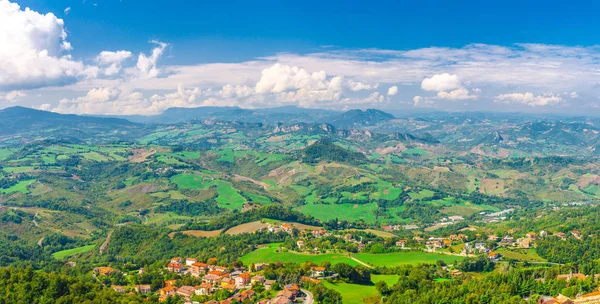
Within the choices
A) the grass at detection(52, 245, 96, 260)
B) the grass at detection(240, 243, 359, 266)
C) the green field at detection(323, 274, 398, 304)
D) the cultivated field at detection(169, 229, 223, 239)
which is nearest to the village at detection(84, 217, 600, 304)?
the grass at detection(240, 243, 359, 266)

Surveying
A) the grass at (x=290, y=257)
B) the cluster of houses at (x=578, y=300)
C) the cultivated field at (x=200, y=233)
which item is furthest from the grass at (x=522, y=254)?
the cultivated field at (x=200, y=233)

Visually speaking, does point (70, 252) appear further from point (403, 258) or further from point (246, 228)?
point (403, 258)

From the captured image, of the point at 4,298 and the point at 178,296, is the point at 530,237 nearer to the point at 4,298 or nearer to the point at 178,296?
the point at 178,296

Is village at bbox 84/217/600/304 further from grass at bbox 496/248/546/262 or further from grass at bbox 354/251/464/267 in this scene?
grass at bbox 354/251/464/267

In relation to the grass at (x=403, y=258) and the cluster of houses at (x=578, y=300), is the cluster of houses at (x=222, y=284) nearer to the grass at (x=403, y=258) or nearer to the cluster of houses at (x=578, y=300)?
the grass at (x=403, y=258)

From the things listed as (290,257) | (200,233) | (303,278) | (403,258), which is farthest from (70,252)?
(403,258)

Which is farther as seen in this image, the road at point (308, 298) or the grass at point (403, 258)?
the grass at point (403, 258)

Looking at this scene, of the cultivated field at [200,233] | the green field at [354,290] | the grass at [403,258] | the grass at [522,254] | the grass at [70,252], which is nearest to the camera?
the green field at [354,290]
